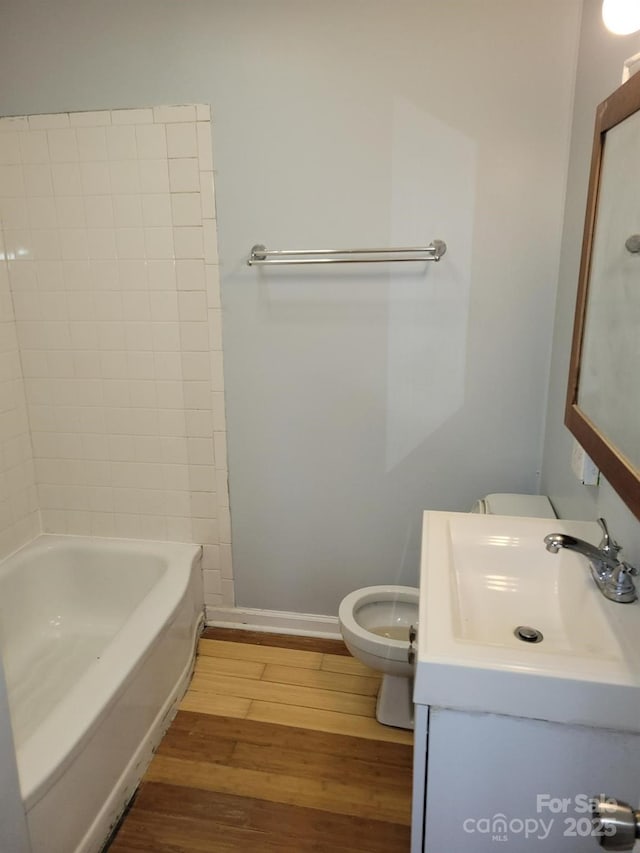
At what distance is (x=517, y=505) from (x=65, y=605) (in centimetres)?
185

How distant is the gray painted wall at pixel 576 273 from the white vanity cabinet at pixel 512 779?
0.39 metres

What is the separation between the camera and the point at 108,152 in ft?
7.06

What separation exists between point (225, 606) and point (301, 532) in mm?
508

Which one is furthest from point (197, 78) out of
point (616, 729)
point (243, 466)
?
point (616, 729)

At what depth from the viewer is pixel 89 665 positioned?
2197 millimetres

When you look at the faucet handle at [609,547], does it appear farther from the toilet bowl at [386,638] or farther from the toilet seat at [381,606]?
the toilet seat at [381,606]

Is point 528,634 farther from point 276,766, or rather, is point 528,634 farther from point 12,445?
point 12,445

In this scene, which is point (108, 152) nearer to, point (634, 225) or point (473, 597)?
point (634, 225)

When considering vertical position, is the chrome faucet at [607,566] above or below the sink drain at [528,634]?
above

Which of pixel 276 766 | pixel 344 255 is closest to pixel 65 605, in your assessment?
pixel 276 766

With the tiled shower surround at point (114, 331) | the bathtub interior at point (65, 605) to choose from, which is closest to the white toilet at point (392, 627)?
the tiled shower surround at point (114, 331)

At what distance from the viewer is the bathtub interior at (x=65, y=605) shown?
220 centimetres

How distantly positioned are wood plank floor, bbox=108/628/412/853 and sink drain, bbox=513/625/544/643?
0.81 m

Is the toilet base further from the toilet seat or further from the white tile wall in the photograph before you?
the white tile wall
